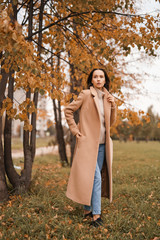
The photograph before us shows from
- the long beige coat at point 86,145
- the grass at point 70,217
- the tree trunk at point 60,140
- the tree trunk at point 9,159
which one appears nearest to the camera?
the grass at point 70,217

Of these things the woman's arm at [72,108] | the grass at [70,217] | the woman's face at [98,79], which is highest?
the woman's face at [98,79]

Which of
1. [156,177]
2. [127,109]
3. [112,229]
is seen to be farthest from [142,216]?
[156,177]

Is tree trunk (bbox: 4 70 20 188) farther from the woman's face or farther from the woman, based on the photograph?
the woman's face

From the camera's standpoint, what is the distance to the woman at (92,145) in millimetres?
2982

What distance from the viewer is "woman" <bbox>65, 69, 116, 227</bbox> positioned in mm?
2982

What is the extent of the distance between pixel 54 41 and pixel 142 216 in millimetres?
3874

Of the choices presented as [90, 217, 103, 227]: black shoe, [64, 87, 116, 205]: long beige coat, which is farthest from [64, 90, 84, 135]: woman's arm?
[90, 217, 103, 227]: black shoe

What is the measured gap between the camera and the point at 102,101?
318 cm

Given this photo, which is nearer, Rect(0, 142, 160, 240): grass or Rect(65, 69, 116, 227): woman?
Rect(0, 142, 160, 240): grass

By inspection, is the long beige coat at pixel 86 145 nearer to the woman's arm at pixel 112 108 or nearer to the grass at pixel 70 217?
the woman's arm at pixel 112 108

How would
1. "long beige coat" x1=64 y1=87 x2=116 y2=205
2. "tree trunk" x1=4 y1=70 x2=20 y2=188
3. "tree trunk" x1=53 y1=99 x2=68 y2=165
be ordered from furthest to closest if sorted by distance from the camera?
1. "tree trunk" x1=53 y1=99 x2=68 y2=165
2. "tree trunk" x1=4 y1=70 x2=20 y2=188
3. "long beige coat" x1=64 y1=87 x2=116 y2=205

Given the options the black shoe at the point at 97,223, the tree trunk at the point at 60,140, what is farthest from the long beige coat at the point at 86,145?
the tree trunk at the point at 60,140

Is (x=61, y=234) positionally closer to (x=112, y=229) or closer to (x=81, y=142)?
(x=112, y=229)

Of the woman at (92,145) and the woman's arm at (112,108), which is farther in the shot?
the woman's arm at (112,108)
